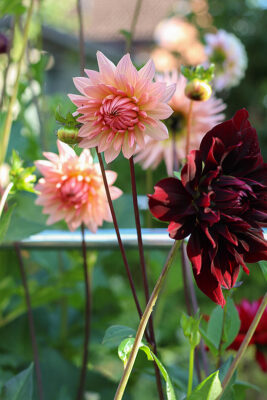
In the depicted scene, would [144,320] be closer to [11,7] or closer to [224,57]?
[11,7]

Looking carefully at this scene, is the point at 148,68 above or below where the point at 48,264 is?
above

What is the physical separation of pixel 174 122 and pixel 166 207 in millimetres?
262

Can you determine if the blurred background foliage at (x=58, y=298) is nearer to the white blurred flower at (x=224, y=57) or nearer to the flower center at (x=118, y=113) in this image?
the flower center at (x=118, y=113)

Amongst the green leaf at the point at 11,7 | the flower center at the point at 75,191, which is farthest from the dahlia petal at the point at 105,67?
the green leaf at the point at 11,7

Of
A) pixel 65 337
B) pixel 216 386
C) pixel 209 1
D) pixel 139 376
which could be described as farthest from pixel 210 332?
pixel 209 1

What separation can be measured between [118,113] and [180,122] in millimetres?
243

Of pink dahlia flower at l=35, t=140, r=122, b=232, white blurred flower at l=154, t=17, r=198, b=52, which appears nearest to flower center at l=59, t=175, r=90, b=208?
pink dahlia flower at l=35, t=140, r=122, b=232

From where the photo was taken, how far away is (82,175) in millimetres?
339

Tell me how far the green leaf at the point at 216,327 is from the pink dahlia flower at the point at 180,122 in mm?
139

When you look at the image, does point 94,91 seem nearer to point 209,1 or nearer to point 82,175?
point 82,175

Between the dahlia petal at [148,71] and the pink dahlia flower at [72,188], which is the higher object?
the dahlia petal at [148,71]

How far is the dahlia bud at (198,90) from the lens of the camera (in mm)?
333

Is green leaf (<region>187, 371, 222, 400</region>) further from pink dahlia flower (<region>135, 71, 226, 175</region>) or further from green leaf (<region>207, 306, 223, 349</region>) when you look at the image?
pink dahlia flower (<region>135, 71, 226, 175</region>)

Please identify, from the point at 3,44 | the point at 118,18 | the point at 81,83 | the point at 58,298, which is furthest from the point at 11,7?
the point at 118,18
